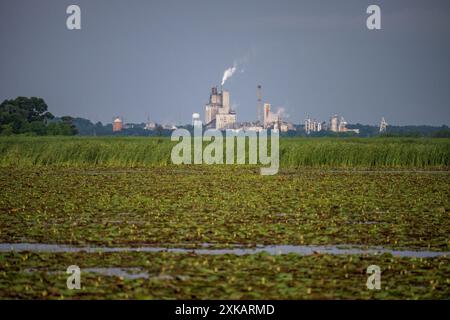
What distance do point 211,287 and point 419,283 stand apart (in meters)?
2.38

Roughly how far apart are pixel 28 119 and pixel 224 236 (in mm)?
65465

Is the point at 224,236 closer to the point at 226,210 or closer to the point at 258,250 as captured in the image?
the point at 258,250

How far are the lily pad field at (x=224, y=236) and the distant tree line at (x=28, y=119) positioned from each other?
40.8m

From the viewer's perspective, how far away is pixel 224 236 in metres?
12.2

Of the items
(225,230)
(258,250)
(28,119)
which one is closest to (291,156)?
(225,230)

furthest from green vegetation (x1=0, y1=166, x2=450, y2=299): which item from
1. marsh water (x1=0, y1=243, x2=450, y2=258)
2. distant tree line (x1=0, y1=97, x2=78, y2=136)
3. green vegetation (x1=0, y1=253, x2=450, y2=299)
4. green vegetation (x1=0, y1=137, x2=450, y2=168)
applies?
distant tree line (x1=0, y1=97, x2=78, y2=136)

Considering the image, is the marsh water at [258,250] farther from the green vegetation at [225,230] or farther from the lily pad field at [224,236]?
the green vegetation at [225,230]

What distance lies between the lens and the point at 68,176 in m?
24.5

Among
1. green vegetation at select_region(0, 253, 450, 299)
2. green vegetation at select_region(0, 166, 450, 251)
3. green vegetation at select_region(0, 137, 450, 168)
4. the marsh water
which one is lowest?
green vegetation at select_region(0, 137, 450, 168)

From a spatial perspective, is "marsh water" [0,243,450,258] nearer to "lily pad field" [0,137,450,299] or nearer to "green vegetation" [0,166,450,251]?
"lily pad field" [0,137,450,299]

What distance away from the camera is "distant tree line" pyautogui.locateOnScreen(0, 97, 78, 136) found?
64.8 m

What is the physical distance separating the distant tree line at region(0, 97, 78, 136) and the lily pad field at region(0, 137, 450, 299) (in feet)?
134
